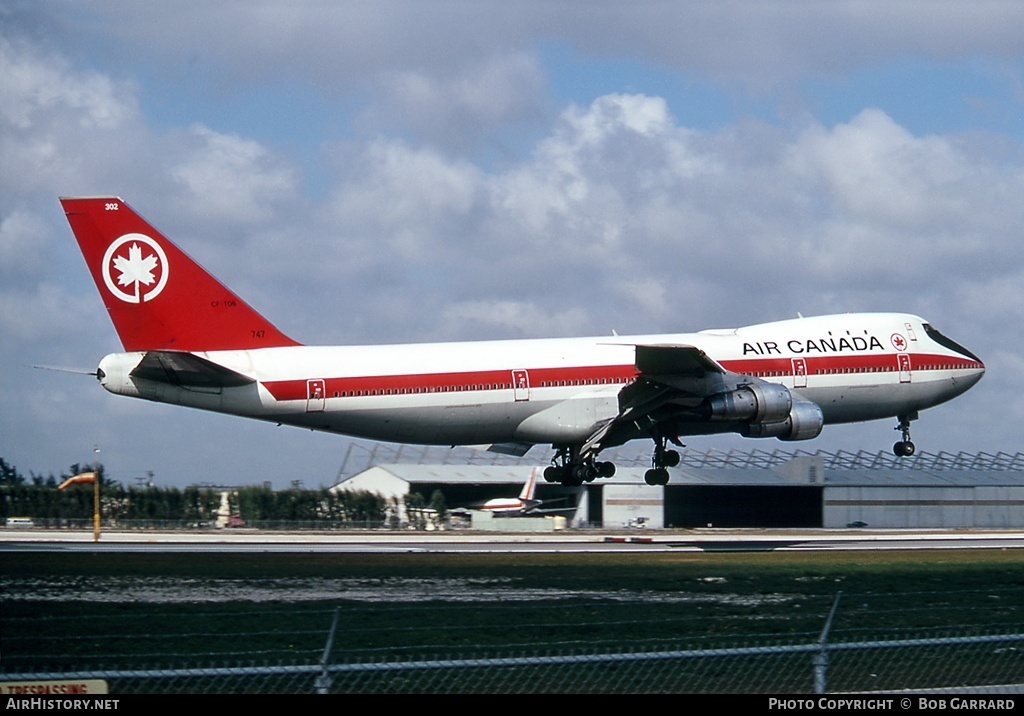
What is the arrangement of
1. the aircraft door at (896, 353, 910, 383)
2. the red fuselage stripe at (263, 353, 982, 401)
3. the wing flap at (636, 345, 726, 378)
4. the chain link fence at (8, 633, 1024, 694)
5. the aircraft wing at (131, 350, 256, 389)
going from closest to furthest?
the chain link fence at (8, 633, 1024, 694) < the aircraft wing at (131, 350, 256, 389) < the red fuselage stripe at (263, 353, 982, 401) < the wing flap at (636, 345, 726, 378) < the aircraft door at (896, 353, 910, 383)

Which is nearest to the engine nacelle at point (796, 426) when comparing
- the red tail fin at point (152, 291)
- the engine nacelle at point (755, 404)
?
the engine nacelle at point (755, 404)

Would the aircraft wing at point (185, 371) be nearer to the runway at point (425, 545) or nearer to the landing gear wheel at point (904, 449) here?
the runway at point (425, 545)

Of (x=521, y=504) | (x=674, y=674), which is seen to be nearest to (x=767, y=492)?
(x=521, y=504)

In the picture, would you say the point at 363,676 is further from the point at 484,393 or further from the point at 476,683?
the point at 484,393

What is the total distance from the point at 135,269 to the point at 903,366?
30.0 meters

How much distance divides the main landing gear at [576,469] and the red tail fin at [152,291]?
42.4ft

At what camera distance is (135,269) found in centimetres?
4416

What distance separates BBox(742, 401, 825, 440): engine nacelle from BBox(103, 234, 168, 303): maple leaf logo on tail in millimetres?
A: 22518

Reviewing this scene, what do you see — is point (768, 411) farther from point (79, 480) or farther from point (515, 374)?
point (79, 480)

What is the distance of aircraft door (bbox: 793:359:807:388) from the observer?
49875mm

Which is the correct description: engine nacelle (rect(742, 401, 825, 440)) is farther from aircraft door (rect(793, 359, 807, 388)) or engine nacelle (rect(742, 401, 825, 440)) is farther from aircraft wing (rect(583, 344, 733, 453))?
aircraft wing (rect(583, 344, 733, 453))

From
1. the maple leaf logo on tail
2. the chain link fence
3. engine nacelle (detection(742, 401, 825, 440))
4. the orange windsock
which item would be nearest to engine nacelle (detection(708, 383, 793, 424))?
engine nacelle (detection(742, 401, 825, 440))

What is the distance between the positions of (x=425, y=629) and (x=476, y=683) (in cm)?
381
